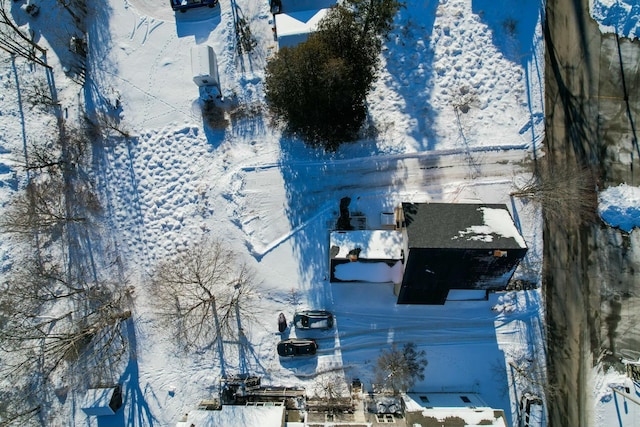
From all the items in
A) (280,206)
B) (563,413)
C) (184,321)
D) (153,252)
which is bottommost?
(563,413)

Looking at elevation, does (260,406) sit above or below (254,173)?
below

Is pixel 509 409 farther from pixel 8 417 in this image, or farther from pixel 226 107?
pixel 8 417

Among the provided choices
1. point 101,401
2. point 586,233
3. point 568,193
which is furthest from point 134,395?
point 586,233

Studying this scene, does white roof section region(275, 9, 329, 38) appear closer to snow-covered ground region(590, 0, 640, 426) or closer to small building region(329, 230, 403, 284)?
small building region(329, 230, 403, 284)

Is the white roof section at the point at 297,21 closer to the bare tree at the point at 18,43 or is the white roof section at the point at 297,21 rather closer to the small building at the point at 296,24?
the small building at the point at 296,24

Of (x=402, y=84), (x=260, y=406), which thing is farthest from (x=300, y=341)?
(x=402, y=84)

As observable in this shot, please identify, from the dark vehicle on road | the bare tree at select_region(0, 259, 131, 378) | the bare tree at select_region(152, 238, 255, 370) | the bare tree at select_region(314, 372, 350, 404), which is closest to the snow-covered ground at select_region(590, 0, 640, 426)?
the bare tree at select_region(314, 372, 350, 404)

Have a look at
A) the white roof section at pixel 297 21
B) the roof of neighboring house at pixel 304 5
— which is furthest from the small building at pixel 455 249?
the roof of neighboring house at pixel 304 5
